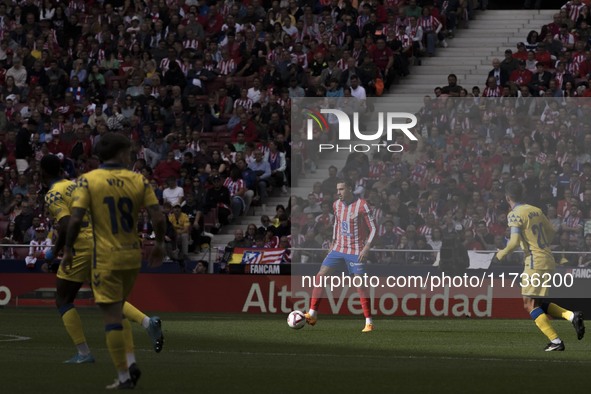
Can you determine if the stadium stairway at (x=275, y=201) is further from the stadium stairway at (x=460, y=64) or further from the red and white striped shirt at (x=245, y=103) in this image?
the red and white striped shirt at (x=245, y=103)

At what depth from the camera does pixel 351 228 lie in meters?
22.0

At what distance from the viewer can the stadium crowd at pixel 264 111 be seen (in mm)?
28062

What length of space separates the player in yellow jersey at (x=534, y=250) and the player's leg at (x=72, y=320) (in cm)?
561

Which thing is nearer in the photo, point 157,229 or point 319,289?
point 157,229

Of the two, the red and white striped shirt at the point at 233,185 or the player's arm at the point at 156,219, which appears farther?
the red and white striped shirt at the point at 233,185

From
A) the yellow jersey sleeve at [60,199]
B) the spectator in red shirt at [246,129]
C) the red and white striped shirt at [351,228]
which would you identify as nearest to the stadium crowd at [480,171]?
the spectator in red shirt at [246,129]

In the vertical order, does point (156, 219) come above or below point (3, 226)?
above

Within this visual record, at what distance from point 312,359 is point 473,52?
20658mm

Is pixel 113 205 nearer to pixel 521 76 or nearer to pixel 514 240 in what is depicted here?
pixel 514 240

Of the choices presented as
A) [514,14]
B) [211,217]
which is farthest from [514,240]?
[514,14]

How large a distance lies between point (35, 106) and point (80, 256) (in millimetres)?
21750

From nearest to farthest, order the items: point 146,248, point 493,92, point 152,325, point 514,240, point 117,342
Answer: point 117,342
point 152,325
point 514,240
point 146,248
point 493,92

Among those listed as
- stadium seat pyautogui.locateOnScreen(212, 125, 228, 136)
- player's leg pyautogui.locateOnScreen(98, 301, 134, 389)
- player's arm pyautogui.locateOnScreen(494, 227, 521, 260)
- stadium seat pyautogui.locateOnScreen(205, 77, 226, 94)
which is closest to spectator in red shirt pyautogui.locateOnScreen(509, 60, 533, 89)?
stadium seat pyautogui.locateOnScreen(212, 125, 228, 136)

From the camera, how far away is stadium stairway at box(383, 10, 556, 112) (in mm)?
33750
